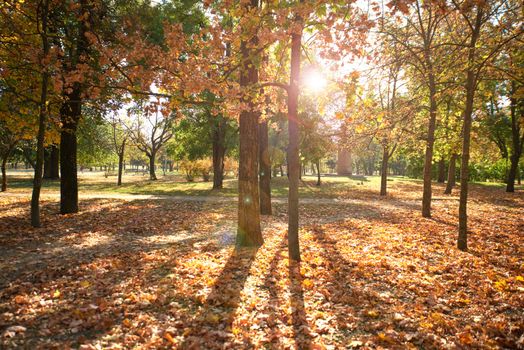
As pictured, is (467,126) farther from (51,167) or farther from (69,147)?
(51,167)

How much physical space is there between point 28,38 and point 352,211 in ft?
46.9

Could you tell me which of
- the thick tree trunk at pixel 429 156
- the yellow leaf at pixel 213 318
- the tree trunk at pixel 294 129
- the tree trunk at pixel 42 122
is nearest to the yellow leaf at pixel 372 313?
the yellow leaf at pixel 213 318

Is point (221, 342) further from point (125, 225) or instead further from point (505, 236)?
point (505, 236)

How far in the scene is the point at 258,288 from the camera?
5.57 meters

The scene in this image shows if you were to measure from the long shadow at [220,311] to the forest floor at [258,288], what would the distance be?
0.07 feet

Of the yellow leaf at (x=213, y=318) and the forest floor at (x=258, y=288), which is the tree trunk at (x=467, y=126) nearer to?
the forest floor at (x=258, y=288)

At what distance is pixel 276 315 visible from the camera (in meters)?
4.61

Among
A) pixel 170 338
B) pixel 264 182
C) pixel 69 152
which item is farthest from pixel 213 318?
pixel 69 152

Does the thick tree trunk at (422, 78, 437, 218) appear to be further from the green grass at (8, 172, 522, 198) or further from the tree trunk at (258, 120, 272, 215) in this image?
the green grass at (8, 172, 522, 198)

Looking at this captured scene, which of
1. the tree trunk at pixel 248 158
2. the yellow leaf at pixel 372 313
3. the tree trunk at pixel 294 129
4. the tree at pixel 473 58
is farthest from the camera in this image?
the tree trunk at pixel 248 158

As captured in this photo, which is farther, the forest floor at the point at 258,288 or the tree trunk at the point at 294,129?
the tree trunk at the point at 294,129

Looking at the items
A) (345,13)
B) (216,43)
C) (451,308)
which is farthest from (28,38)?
(451,308)

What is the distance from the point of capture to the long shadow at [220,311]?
3922mm

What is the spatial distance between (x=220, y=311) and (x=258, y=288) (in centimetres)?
102
